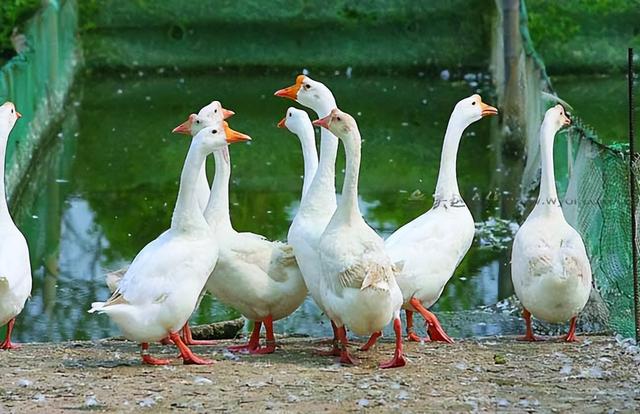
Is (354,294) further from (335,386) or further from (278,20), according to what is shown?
(278,20)

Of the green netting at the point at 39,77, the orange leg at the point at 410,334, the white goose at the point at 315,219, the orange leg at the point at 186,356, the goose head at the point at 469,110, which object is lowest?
the orange leg at the point at 186,356

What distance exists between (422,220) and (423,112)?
10160 millimetres

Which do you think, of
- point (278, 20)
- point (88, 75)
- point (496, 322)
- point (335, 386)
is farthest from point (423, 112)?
point (335, 386)

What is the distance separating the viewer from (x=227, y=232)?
7.86 meters

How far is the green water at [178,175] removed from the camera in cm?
1068

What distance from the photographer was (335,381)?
6.69 metres

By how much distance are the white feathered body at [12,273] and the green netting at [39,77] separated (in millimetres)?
4230

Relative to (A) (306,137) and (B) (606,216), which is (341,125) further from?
(B) (606,216)

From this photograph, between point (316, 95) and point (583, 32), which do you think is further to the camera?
point (583, 32)

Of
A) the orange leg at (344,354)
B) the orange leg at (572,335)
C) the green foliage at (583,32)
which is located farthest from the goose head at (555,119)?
the green foliage at (583,32)

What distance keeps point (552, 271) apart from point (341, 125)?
157cm

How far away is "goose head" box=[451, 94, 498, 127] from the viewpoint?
8.88 m

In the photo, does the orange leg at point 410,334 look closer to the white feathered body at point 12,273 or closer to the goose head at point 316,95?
the goose head at point 316,95

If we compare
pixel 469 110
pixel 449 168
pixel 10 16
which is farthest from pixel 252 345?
pixel 10 16
